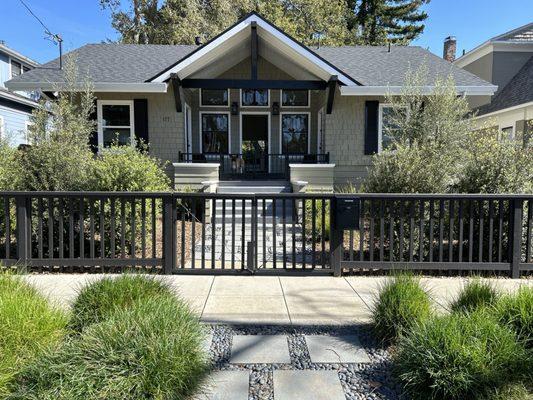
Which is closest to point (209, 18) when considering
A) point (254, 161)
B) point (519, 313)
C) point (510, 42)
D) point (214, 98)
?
point (214, 98)

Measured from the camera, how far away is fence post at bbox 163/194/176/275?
5.46 metres

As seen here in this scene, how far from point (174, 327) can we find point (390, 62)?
39.7 ft

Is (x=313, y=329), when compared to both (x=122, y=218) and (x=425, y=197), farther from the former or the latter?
(x=122, y=218)

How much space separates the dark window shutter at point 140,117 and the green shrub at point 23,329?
27.9 feet

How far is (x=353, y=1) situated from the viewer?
1182 inches

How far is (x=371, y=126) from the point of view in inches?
448

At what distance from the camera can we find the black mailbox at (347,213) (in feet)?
17.9

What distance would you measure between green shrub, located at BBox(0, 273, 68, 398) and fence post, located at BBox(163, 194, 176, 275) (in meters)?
2.19

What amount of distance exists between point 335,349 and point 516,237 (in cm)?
356

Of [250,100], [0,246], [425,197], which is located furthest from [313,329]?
[250,100]

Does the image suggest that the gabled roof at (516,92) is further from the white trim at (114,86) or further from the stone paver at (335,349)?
the stone paver at (335,349)

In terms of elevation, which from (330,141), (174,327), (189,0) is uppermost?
(189,0)

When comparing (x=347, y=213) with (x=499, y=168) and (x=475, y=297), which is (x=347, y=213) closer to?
(x=475, y=297)

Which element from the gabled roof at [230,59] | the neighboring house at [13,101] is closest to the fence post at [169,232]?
the gabled roof at [230,59]
